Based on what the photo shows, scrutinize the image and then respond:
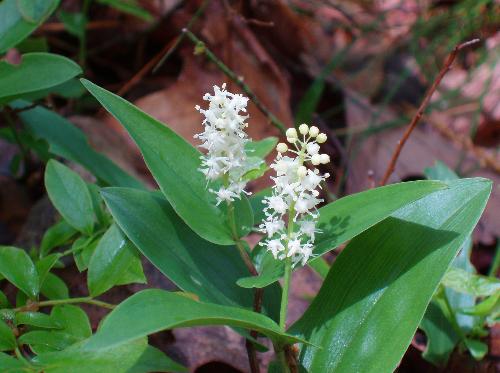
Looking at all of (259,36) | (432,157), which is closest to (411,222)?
(432,157)

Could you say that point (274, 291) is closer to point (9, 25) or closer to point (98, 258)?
point (98, 258)

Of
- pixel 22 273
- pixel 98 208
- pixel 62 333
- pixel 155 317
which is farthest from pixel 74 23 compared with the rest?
pixel 155 317

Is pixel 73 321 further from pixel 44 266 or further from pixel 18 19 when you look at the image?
pixel 18 19

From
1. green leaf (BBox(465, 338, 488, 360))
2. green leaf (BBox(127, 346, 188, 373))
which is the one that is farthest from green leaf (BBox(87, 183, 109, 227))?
green leaf (BBox(465, 338, 488, 360))

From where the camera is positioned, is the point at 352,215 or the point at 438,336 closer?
the point at 352,215

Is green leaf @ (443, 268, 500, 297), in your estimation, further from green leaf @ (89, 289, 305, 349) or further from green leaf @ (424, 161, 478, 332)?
green leaf @ (89, 289, 305, 349)
